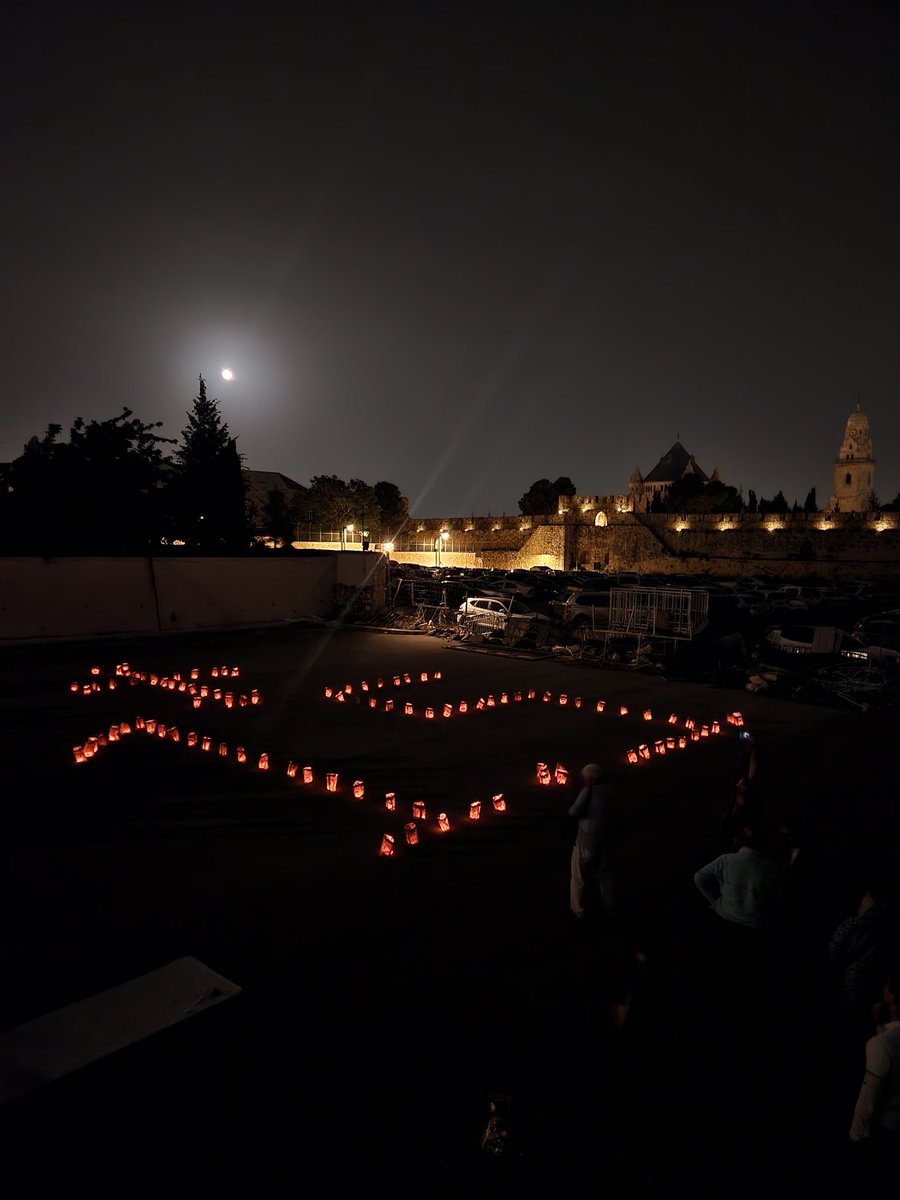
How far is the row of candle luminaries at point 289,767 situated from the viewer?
284 inches

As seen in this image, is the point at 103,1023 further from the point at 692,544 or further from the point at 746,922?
the point at 692,544

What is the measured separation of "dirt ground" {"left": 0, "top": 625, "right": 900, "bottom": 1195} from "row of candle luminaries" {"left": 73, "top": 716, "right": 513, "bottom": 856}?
0.46 feet

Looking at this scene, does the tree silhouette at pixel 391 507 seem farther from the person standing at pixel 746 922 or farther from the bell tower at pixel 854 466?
the person standing at pixel 746 922

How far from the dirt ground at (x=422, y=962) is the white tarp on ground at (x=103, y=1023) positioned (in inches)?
4.4

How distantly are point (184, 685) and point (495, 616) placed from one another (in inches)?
443

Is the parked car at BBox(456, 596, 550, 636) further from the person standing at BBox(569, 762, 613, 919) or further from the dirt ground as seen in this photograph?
the person standing at BBox(569, 762, 613, 919)

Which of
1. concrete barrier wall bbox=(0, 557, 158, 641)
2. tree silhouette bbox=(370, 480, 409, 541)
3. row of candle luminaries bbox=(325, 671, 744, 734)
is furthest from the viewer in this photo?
tree silhouette bbox=(370, 480, 409, 541)

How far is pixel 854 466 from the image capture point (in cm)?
10912

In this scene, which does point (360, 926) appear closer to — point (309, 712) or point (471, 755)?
point (471, 755)

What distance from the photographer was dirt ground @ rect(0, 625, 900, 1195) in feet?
10.9

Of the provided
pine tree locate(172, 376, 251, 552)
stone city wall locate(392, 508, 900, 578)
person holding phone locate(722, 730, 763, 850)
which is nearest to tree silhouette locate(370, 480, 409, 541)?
stone city wall locate(392, 508, 900, 578)

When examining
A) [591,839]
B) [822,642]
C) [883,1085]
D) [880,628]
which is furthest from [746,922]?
[880,628]

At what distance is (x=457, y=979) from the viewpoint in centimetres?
460

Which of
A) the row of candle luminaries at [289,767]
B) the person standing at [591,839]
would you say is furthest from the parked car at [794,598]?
the person standing at [591,839]
